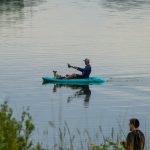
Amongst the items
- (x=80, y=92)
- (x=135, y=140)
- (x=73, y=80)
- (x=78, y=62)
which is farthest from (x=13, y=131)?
(x=78, y=62)

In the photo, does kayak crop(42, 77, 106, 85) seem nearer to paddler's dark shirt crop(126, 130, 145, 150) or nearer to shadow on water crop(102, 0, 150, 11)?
paddler's dark shirt crop(126, 130, 145, 150)

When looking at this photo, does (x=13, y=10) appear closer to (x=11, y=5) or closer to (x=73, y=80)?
A: (x=11, y=5)

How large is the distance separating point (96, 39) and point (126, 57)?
14239 millimetres

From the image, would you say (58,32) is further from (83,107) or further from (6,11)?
(83,107)

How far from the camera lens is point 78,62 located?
4947 centimetres

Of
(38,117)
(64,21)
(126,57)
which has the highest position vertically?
(64,21)

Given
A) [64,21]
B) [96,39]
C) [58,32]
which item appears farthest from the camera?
[64,21]

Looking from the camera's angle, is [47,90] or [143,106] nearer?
[143,106]

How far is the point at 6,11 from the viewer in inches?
3708

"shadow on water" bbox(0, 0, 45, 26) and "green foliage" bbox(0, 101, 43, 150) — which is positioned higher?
"shadow on water" bbox(0, 0, 45, 26)

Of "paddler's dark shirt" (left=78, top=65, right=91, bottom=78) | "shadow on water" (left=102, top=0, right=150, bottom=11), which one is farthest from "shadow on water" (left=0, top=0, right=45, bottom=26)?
"paddler's dark shirt" (left=78, top=65, right=91, bottom=78)

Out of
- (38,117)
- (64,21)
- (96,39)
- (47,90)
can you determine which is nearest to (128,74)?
(47,90)

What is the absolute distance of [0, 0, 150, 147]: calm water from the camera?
98.4ft

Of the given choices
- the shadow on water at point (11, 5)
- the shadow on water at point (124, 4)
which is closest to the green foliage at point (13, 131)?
the shadow on water at point (11, 5)
